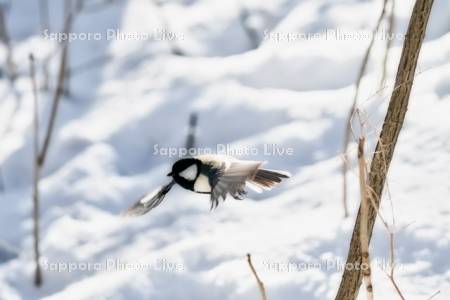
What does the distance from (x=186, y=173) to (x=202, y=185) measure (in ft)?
0.17

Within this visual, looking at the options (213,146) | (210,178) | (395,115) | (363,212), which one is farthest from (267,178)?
(213,146)

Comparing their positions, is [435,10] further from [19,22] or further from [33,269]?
[19,22]

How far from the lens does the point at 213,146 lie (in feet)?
11.1

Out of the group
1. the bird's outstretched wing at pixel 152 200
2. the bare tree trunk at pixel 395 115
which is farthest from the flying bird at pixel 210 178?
the bare tree trunk at pixel 395 115

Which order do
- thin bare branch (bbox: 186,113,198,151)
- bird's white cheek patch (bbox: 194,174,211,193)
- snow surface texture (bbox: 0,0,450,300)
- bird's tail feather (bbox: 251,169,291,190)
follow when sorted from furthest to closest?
thin bare branch (bbox: 186,113,198,151) → snow surface texture (bbox: 0,0,450,300) → bird's tail feather (bbox: 251,169,291,190) → bird's white cheek patch (bbox: 194,174,211,193)

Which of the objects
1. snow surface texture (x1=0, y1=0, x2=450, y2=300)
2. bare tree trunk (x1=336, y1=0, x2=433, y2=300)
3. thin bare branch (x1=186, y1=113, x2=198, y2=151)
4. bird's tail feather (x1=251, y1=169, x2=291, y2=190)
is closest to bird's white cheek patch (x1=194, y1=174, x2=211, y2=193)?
bird's tail feather (x1=251, y1=169, x2=291, y2=190)

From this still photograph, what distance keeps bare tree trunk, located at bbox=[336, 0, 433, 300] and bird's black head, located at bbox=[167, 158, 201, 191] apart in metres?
0.36

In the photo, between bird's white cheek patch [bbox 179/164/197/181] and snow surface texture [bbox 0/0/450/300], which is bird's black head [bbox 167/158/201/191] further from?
snow surface texture [bbox 0/0/450/300]

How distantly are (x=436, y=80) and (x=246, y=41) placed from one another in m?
1.19

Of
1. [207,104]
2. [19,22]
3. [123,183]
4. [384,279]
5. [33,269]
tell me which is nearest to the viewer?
[384,279]

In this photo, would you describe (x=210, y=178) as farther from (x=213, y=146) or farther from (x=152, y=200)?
(x=213, y=146)

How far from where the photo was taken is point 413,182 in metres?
2.68

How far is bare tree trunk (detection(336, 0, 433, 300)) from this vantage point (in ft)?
4.83

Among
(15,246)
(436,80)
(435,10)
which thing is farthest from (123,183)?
(435,10)
